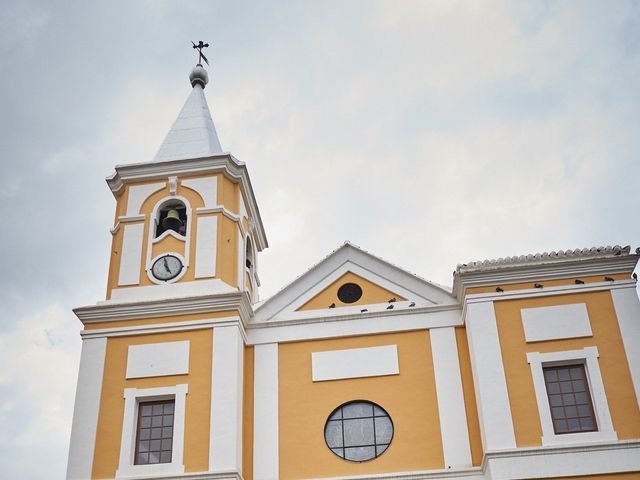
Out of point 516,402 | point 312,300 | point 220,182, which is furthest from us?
point 220,182

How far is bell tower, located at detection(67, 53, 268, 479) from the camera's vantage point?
58.2 ft

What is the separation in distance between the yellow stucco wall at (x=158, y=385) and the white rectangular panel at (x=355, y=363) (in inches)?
98.4

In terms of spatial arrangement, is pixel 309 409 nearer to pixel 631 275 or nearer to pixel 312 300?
pixel 312 300

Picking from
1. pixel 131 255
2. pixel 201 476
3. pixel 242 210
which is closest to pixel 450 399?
pixel 201 476

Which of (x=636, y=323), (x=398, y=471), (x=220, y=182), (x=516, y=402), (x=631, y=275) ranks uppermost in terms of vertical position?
(x=220, y=182)

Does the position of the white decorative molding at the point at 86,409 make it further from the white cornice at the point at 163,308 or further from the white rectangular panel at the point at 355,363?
the white rectangular panel at the point at 355,363

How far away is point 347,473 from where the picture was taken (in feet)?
58.1

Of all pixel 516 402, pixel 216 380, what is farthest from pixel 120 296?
pixel 516 402

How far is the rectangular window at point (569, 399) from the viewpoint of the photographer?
1706 centimetres

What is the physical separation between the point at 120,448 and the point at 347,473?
481 centimetres

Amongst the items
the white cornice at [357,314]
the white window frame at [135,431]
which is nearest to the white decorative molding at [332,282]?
the white cornice at [357,314]

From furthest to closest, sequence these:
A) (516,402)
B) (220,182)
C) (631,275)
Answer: (220,182) → (631,275) → (516,402)

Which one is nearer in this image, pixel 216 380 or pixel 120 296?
pixel 216 380

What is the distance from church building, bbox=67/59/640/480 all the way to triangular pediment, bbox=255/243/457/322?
1.5 inches
